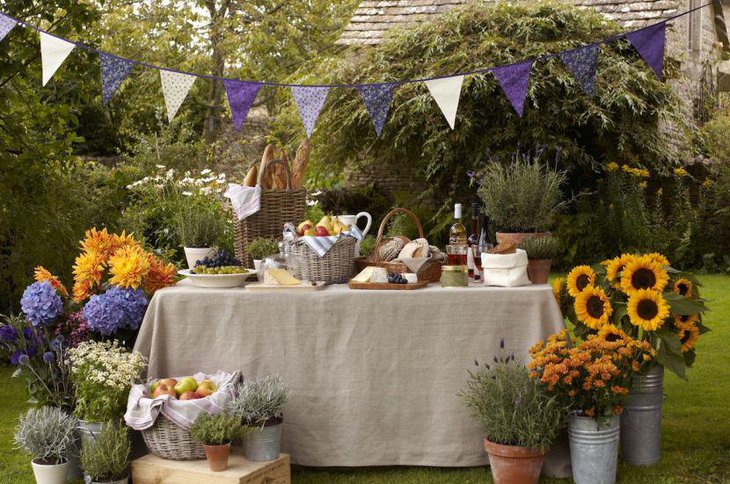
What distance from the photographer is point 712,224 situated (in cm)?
1147

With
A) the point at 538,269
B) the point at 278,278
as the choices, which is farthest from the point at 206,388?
the point at 538,269

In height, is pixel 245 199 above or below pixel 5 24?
below

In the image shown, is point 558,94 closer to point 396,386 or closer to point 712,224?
point 712,224

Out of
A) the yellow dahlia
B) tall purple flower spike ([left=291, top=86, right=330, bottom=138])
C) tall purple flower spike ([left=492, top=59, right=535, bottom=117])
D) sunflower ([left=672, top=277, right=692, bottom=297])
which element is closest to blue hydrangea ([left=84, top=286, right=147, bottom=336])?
the yellow dahlia

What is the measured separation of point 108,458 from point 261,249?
3.94ft

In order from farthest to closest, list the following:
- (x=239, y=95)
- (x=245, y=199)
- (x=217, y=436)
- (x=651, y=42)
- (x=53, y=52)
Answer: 1. (x=239, y=95)
2. (x=651, y=42)
3. (x=53, y=52)
4. (x=245, y=199)
5. (x=217, y=436)

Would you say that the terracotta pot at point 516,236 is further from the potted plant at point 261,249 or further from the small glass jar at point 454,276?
the potted plant at point 261,249

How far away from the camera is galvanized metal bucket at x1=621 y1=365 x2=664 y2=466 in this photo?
4.05 metres

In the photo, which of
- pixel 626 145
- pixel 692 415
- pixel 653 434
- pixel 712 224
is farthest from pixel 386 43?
pixel 653 434

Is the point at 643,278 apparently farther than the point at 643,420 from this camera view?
No

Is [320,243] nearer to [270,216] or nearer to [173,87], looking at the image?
[270,216]

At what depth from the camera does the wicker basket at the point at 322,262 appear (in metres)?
4.15

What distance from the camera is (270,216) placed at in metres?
4.46

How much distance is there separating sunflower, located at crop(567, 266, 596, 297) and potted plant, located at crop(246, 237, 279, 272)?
136cm
